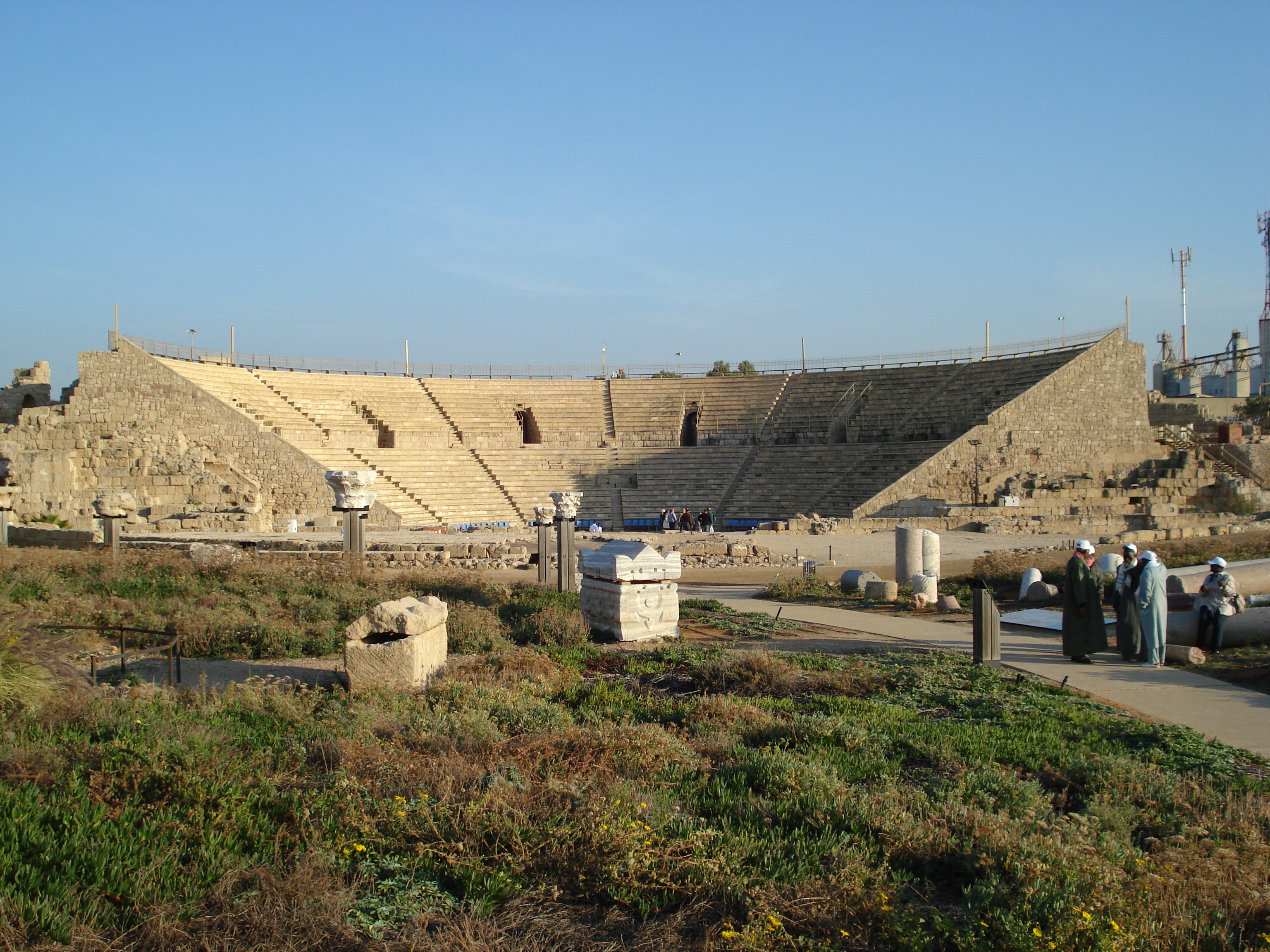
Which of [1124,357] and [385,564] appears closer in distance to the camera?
[385,564]

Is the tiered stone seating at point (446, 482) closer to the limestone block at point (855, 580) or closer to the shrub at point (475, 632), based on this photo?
the limestone block at point (855, 580)

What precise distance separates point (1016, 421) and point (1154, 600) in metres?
23.8

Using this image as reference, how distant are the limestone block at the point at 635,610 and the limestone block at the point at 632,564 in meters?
0.07

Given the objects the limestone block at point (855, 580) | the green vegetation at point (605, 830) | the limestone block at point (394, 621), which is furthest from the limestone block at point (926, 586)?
the limestone block at point (394, 621)

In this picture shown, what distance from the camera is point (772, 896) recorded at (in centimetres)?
325

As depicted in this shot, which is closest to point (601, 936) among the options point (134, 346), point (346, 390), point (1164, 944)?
point (1164, 944)

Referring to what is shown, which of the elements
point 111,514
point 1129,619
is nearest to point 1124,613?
point 1129,619

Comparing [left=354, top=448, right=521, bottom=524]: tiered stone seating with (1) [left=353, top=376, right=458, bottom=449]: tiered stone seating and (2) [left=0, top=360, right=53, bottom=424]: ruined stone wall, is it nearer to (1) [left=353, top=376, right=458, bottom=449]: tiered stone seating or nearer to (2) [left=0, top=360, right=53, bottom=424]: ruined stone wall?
(1) [left=353, top=376, right=458, bottom=449]: tiered stone seating

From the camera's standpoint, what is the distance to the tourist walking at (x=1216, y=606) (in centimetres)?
887

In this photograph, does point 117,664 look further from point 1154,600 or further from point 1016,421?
point 1016,421

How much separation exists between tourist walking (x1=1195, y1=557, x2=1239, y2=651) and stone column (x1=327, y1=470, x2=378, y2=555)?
40.2 feet

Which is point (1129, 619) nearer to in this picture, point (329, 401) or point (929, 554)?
point (929, 554)

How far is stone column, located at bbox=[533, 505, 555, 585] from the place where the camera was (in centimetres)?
1416

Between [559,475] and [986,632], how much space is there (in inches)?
1029
